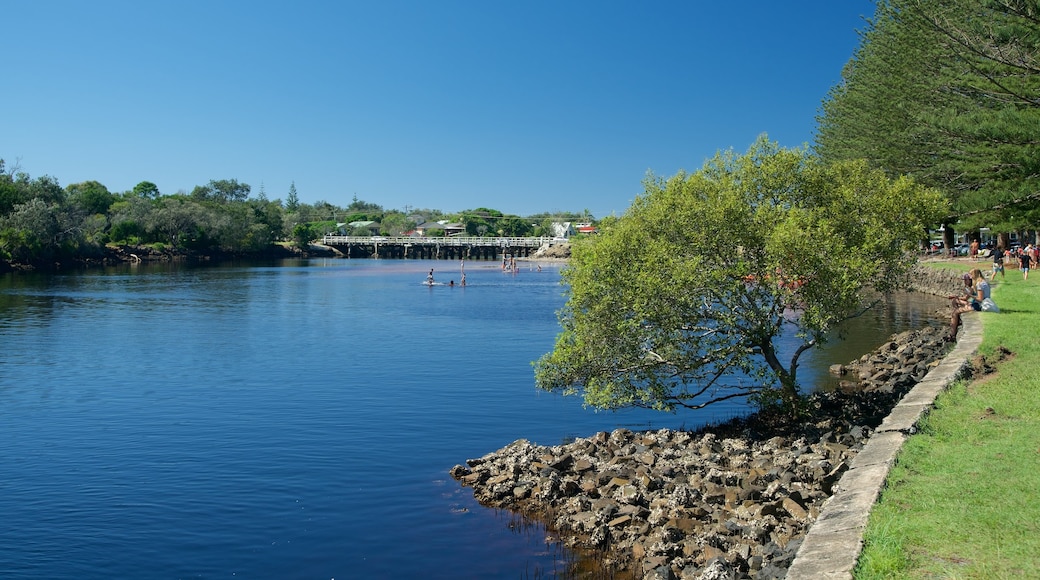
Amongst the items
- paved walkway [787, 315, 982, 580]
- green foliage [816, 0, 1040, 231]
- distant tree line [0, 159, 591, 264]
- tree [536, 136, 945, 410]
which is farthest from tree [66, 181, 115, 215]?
paved walkway [787, 315, 982, 580]

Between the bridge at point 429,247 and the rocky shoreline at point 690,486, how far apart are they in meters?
133

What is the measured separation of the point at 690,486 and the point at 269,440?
999 centimetres

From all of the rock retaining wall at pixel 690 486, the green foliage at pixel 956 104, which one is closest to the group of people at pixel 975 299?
the green foliage at pixel 956 104

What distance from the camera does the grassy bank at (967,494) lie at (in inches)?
278

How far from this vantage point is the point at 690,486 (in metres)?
13.3

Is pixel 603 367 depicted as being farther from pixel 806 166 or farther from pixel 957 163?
pixel 957 163

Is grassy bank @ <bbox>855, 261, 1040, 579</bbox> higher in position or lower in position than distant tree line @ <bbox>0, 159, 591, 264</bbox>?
lower

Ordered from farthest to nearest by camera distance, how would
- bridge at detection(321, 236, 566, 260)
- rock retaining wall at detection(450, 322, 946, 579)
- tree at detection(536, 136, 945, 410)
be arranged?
bridge at detection(321, 236, 566, 260), tree at detection(536, 136, 945, 410), rock retaining wall at detection(450, 322, 946, 579)

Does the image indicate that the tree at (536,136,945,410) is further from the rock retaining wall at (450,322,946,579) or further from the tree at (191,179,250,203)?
the tree at (191,179,250,203)

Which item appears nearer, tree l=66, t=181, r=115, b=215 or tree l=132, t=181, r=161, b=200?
tree l=66, t=181, r=115, b=215

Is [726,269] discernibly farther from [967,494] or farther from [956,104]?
[956,104]

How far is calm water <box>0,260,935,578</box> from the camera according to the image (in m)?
12.5

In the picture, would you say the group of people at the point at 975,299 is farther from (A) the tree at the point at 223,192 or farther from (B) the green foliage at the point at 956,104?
(A) the tree at the point at 223,192

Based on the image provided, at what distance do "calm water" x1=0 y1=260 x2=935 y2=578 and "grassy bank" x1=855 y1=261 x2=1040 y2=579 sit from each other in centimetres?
505
